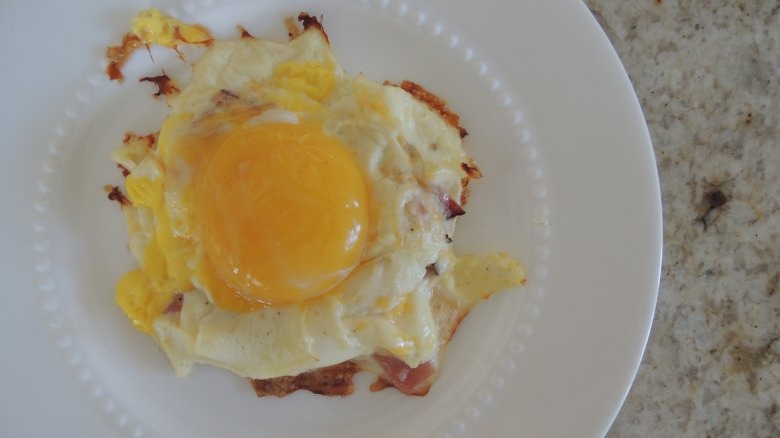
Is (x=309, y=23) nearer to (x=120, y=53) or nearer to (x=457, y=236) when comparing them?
(x=120, y=53)

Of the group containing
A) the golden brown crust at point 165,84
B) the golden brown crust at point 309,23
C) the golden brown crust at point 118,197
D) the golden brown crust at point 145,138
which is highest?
the golden brown crust at point 309,23

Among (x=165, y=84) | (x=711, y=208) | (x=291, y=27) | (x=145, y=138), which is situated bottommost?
(x=145, y=138)

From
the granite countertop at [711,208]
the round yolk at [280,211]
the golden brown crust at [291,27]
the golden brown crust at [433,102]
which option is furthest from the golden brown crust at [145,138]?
A: the granite countertop at [711,208]

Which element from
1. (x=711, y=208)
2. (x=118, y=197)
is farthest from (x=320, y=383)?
(x=711, y=208)

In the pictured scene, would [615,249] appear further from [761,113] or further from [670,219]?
[761,113]

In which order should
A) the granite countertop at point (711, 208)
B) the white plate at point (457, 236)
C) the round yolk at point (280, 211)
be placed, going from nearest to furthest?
the round yolk at point (280, 211), the white plate at point (457, 236), the granite countertop at point (711, 208)

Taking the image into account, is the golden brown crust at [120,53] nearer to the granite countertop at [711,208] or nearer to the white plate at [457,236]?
the white plate at [457,236]

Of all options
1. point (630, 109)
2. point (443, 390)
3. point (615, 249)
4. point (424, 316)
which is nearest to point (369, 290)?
point (424, 316)
